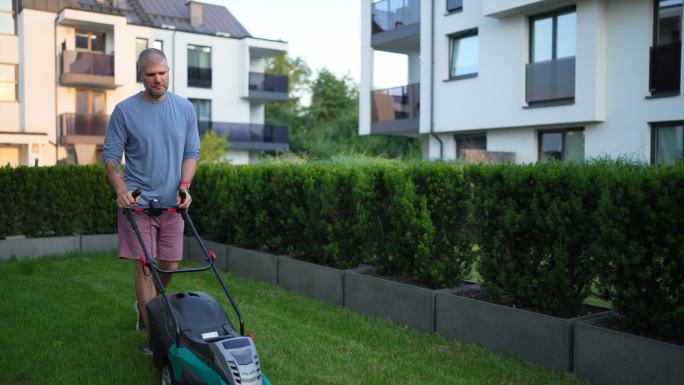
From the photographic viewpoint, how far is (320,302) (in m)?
6.57

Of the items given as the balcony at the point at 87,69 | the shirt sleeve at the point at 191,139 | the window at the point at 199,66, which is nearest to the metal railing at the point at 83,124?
the balcony at the point at 87,69

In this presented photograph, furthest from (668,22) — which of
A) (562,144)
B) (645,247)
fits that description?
(645,247)

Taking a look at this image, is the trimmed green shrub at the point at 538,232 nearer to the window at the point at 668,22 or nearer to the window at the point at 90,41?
the window at the point at 668,22

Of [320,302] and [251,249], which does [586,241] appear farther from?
[251,249]

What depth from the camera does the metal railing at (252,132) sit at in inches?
1410

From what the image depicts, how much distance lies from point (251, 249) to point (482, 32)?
39.1 feet

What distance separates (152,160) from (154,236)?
0.58 m

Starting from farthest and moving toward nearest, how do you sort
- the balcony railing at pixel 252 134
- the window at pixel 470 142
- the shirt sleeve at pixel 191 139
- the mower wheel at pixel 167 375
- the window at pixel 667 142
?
the balcony railing at pixel 252 134 → the window at pixel 470 142 → the window at pixel 667 142 → the shirt sleeve at pixel 191 139 → the mower wheel at pixel 167 375

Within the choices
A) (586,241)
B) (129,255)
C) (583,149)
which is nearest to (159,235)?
(129,255)

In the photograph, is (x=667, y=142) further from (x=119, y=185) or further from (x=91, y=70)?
(x=91, y=70)

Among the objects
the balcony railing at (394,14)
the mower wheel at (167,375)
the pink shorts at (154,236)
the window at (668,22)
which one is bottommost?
the mower wheel at (167,375)

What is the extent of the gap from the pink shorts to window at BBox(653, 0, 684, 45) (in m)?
12.5

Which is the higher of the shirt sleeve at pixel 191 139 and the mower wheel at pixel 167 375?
the shirt sleeve at pixel 191 139

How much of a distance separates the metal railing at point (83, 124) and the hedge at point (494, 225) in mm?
22752
